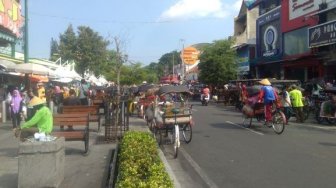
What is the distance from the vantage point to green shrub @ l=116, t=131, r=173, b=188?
18.4ft

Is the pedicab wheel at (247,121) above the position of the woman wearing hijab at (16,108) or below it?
below

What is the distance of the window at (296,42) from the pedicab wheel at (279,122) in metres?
17.9

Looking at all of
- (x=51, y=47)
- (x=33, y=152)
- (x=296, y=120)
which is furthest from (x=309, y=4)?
(x=51, y=47)

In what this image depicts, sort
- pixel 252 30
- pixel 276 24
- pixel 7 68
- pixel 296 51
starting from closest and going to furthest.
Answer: pixel 7 68 → pixel 296 51 → pixel 276 24 → pixel 252 30

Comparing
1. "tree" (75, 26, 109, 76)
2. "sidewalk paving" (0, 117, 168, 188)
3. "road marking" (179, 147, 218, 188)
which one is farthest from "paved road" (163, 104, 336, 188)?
"tree" (75, 26, 109, 76)

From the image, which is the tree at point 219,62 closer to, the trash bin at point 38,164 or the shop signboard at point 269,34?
the shop signboard at point 269,34

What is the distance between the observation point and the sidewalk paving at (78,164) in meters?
8.24

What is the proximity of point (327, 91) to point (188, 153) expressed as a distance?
8715 mm

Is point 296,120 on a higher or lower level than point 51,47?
lower

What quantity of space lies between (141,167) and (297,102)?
47.0ft

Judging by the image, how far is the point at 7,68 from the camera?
20281 mm

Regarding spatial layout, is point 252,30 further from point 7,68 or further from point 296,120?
point 7,68

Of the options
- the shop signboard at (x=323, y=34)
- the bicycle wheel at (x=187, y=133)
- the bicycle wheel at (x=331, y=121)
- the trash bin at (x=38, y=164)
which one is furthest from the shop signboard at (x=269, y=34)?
the trash bin at (x=38, y=164)

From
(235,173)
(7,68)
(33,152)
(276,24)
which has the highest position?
(276,24)
